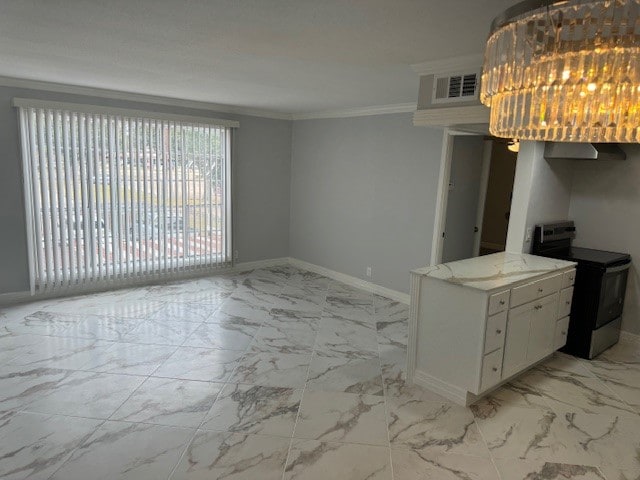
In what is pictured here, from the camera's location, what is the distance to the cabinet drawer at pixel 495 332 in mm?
2812

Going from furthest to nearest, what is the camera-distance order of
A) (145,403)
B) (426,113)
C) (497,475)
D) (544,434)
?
(426,113) < (145,403) < (544,434) < (497,475)

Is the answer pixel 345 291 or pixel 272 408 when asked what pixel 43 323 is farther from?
pixel 345 291

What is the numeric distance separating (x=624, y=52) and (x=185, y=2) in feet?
6.02

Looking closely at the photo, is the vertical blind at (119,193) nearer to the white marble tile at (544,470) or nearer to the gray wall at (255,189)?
the gray wall at (255,189)

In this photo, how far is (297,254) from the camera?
6.93 metres

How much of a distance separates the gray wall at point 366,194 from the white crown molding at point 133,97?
2.37 feet

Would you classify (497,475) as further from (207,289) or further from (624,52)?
(207,289)

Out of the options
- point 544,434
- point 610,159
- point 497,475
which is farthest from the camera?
point 610,159

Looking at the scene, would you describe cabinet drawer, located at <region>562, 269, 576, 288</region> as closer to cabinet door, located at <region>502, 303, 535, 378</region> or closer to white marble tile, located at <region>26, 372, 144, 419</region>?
cabinet door, located at <region>502, 303, 535, 378</region>

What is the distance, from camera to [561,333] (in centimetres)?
366

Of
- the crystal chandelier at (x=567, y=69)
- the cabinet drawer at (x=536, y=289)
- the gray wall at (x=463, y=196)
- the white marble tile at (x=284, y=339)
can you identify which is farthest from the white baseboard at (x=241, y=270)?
the crystal chandelier at (x=567, y=69)

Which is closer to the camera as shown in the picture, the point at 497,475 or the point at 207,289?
the point at 497,475

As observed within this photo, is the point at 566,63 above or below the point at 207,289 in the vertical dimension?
above

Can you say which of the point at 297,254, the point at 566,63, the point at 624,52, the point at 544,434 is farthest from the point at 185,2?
the point at 297,254
